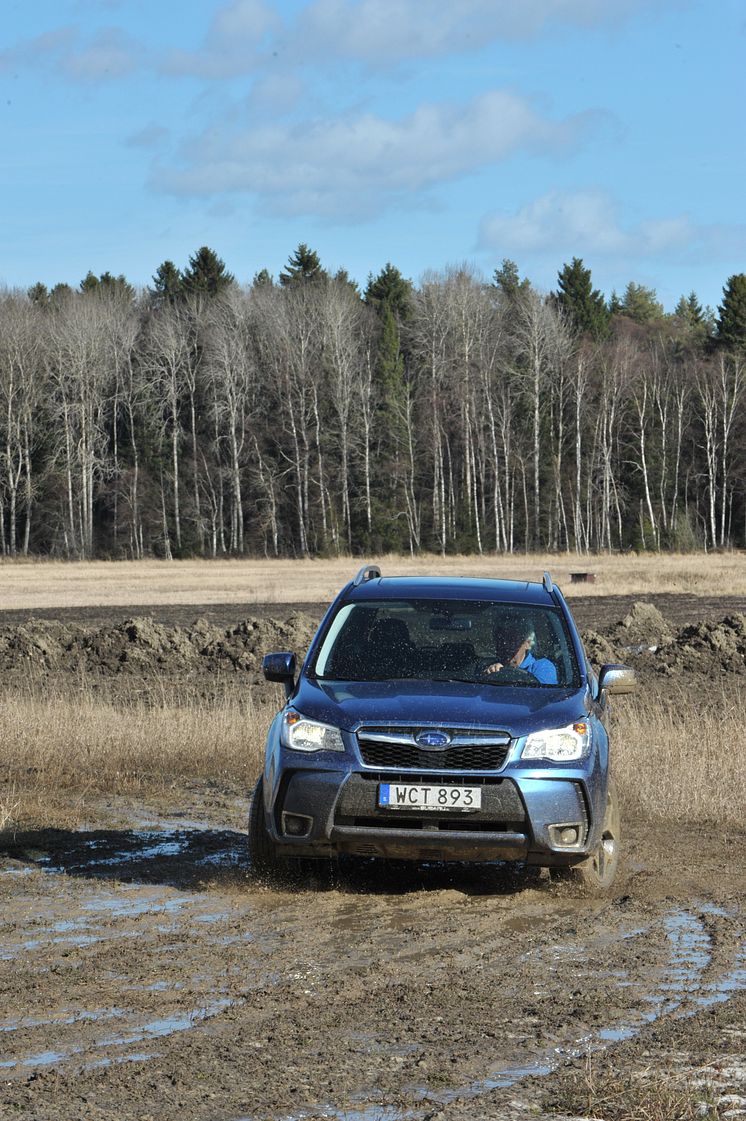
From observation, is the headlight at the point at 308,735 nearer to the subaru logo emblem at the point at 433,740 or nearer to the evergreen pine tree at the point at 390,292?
the subaru logo emblem at the point at 433,740

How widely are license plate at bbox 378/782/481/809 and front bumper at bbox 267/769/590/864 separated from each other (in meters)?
0.04

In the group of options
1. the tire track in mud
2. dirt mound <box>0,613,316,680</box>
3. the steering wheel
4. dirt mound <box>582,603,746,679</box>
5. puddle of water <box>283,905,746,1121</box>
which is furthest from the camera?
dirt mound <box>0,613,316,680</box>

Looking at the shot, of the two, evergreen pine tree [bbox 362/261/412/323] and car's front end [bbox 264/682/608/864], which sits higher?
evergreen pine tree [bbox 362/261/412/323]

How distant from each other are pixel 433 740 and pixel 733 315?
88440mm

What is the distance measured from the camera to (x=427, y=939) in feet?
24.7

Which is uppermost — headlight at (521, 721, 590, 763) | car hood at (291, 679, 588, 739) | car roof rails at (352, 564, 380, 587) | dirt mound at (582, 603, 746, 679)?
car roof rails at (352, 564, 380, 587)

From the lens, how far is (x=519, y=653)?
31.4 ft

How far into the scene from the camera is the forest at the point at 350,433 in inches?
3300

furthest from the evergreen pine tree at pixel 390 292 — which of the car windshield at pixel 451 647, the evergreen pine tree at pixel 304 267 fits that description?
the car windshield at pixel 451 647

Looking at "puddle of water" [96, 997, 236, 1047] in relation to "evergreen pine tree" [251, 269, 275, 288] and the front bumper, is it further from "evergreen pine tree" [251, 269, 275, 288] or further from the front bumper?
"evergreen pine tree" [251, 269, 275, 288]

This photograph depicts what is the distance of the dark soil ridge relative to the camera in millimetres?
22938

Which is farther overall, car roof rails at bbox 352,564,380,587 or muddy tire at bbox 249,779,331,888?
car roof rails at bbox 352,564,380,587

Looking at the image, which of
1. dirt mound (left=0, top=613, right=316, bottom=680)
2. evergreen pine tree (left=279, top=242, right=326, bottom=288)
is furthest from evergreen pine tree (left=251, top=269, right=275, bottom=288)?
dirt mound (left=0, top=613, right=316, bottom=680)

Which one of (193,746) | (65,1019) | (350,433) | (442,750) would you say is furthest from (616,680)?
(350,433)
